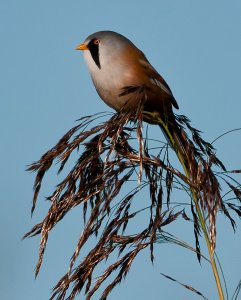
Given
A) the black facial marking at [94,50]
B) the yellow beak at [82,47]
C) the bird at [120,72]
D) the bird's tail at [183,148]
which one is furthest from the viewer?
the yellow beak at [82,47]

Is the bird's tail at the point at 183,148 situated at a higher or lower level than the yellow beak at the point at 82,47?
lower

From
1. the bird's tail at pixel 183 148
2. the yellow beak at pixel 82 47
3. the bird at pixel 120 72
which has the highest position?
the yellow beak at pixel 82 47

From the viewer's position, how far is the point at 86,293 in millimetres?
2943

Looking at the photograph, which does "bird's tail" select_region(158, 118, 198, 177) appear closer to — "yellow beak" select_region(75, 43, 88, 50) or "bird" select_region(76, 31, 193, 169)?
"bird" select_region(76, 31, 193, 169)

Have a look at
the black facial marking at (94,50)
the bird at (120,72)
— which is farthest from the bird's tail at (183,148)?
the black facial marking at (94,50)

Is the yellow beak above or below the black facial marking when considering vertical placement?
above

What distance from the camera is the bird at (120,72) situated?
423 centimetres

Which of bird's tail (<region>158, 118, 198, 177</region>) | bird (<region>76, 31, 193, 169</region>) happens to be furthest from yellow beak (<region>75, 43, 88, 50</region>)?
bird's tail (<region>158, 118, 198, 177</region>)

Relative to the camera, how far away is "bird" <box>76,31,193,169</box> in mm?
4230

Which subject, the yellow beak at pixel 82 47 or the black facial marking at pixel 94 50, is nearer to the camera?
the black facial marking at pixel 94 50

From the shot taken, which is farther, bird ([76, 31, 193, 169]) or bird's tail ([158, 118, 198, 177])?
bird ([76, 31, 193, 169])

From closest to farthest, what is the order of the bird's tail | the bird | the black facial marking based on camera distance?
1. the bird's tail
2. the bird
3. the black facial marking

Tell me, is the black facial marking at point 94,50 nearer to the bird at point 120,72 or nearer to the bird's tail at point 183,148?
the bird at point 120,72

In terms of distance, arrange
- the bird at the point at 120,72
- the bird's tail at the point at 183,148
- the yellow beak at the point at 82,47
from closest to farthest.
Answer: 1. the bird's tail at the point at 183,148
2. the bird at the point at 120,72
3. the yellow beak at the point at 82,47
